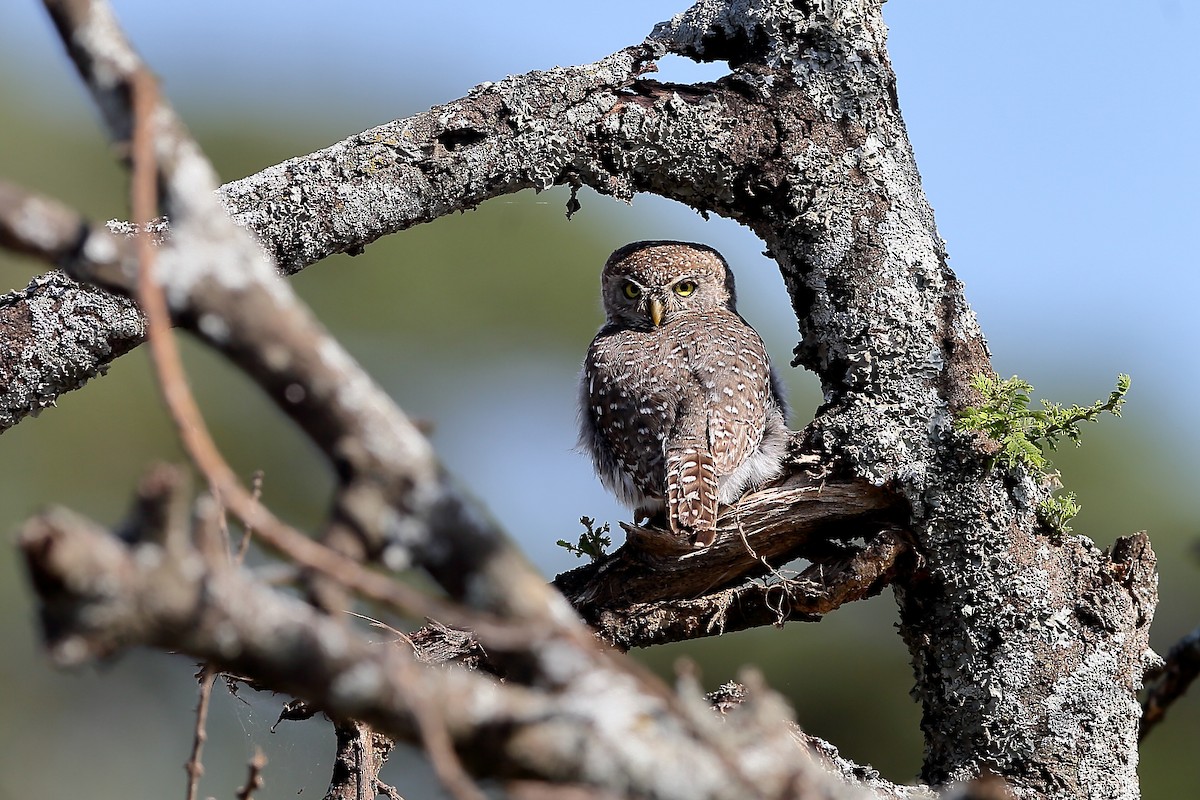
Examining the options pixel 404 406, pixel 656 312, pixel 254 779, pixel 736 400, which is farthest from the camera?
pixel 404 406

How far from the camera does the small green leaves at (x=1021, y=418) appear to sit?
3.70 m

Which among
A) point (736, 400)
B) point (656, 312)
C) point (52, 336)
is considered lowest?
point (736, 400)

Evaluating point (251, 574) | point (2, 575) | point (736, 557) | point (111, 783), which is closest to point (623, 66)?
point (736, 557)

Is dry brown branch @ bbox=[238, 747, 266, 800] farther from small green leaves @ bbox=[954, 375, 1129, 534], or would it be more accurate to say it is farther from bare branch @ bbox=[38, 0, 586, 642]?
small green leaves @ bbox=[954, 375, 1129, 534]

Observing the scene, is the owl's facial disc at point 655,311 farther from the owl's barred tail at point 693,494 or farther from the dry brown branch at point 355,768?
the dry brown branch at point 355,768

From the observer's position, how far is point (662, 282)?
587cm

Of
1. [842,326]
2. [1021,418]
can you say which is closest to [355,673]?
[1021,418]

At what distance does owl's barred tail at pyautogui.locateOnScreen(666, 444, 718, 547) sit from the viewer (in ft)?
12.9

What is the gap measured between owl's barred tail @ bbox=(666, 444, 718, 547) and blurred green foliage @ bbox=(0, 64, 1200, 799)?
301 centimetres

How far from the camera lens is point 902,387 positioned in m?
3.96

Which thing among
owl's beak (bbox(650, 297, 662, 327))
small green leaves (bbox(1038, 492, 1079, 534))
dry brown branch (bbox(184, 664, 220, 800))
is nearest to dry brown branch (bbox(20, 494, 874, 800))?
dry brown branch (bbox(184, 664, 220, 800))

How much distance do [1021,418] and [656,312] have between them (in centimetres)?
235

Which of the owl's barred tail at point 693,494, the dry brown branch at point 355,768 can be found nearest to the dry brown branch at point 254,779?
the dry brown branch at point 355,768

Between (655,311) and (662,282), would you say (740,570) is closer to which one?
(655,311)
